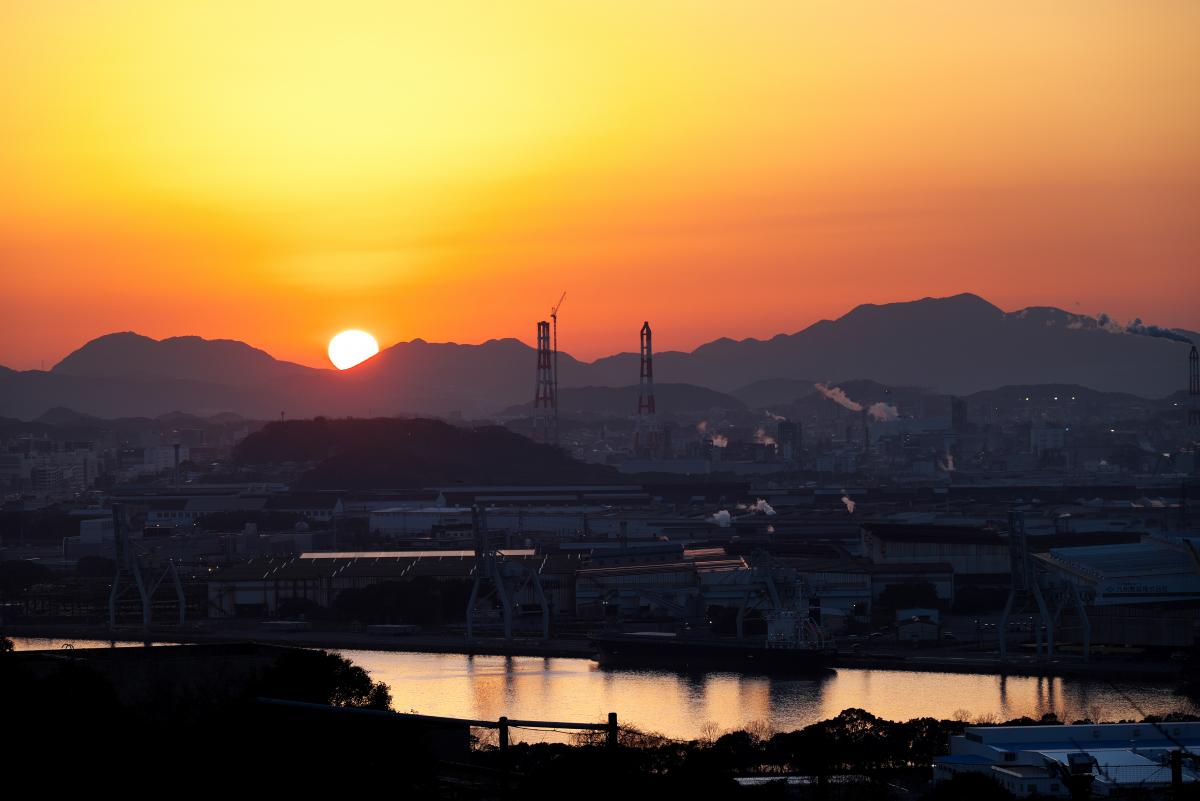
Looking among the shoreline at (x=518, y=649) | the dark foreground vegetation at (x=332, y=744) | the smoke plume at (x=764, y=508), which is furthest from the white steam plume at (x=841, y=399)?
the dark foreground vegetation at (x=332, y=744)

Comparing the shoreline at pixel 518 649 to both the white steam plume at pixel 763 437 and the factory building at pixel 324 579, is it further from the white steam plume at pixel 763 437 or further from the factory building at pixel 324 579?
the white steam plume at pixel 763 437

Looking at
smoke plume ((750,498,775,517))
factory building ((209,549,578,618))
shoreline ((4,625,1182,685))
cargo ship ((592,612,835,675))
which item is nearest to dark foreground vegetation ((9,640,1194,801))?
shoreline ((4,625,1182,685))

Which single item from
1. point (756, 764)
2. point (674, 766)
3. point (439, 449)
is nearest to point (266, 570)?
point (756, 764)

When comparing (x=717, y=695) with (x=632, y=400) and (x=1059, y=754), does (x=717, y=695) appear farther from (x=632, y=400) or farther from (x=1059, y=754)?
(x=632, y=400)

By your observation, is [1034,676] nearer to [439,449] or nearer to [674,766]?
[674,766]

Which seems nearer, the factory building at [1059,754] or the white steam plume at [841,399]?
the factory building at [1059,754]

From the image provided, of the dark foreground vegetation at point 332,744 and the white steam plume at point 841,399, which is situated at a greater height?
the white steam plume at point 841,399
